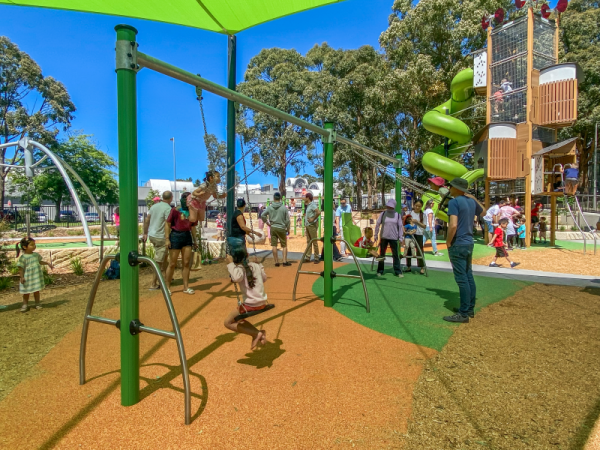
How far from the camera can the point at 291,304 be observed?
6.17 m

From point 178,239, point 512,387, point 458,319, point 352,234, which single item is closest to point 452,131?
point 352,234

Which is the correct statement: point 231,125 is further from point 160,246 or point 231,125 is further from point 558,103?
point 558,103

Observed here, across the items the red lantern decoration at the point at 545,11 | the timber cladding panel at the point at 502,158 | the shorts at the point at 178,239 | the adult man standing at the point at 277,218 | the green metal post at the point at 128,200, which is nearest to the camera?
the green metal post at the point at 128,200

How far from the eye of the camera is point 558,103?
535 inches

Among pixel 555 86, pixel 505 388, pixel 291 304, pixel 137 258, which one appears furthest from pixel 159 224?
pixel 555 86

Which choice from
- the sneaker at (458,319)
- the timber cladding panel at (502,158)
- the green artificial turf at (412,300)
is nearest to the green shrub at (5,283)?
the green artificial turf at (412,300)

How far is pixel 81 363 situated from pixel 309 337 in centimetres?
245

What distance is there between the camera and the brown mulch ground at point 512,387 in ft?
8.43

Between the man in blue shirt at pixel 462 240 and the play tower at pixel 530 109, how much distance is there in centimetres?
1028

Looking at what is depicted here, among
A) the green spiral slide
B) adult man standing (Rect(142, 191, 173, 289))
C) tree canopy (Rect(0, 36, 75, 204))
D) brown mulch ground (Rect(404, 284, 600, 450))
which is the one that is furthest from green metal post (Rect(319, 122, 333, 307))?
tree canopy (Rect(0, 36, 75, 204))


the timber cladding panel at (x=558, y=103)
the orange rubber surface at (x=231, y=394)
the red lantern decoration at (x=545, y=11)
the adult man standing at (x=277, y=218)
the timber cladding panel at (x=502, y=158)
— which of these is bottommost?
the orange rubber surface at (x=231, y=394)

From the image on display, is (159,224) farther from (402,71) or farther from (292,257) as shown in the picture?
(402,71)

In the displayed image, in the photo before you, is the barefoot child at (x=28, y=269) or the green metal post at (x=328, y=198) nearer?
the barefoot child at (x=28, y=269)

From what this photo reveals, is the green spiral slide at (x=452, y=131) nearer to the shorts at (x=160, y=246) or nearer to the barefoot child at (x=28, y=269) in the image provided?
the shorts at (x=160, y=246)
